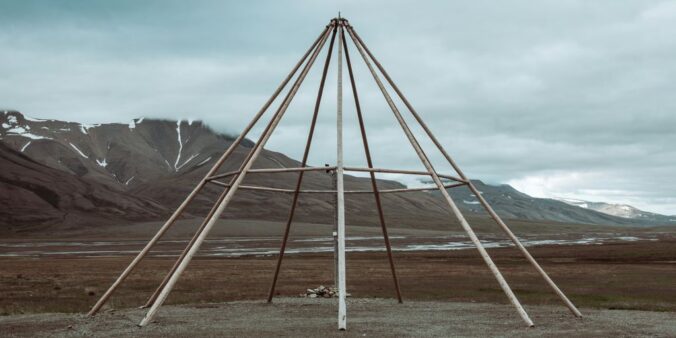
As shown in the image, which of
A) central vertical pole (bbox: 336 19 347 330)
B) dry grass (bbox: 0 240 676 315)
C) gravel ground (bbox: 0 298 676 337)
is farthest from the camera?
dry grass (bbox: 0 240 676 315)

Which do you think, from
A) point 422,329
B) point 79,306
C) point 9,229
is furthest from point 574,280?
point 9,229

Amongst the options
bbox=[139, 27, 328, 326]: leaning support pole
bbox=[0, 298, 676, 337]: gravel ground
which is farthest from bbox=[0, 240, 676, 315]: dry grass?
bbox=[139, 27, 328, 326]: leaning support pole

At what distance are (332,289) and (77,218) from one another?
7112 inches

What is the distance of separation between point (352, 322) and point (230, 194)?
215 inches

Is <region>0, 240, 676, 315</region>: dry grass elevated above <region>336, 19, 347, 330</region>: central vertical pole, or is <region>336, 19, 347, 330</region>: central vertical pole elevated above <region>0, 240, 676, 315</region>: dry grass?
<region>336, 19, 347, 330</region>: central vertical pole

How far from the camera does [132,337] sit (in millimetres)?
16906

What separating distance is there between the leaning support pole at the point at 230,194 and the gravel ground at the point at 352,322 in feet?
2.86

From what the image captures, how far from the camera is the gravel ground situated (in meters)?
17.7

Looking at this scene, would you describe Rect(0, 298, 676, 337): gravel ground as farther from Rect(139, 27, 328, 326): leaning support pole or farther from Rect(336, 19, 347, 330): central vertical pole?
Rect(139, 27, 328, 326): leaning support pole

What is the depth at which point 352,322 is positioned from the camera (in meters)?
20.0

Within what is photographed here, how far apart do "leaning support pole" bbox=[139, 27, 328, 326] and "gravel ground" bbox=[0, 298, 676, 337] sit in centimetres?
87

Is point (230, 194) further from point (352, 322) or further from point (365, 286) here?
point (365, 286)

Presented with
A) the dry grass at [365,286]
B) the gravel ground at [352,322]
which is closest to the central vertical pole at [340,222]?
the gravel ground at [352,322]

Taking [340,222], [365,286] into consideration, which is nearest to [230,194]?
[340,222]
